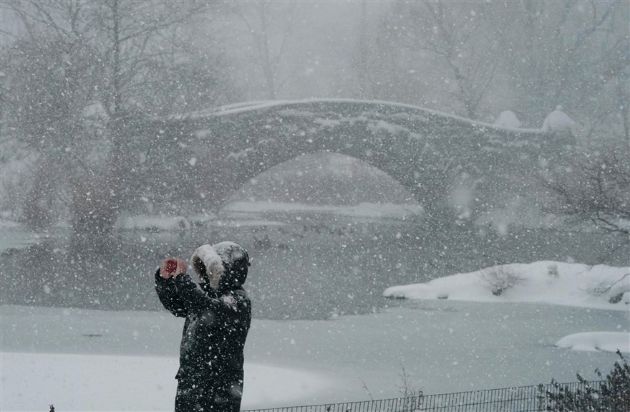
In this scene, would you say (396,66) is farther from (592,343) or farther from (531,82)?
A: (592,343)

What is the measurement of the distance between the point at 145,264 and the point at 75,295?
161 inches

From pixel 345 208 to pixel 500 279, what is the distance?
66.6 feet

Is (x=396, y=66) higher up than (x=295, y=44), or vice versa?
(x=295, y=44)

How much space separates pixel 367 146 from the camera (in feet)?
92.7

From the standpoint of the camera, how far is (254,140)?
26.6 m

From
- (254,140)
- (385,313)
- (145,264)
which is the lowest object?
(385,313)

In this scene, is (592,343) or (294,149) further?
(294,149)

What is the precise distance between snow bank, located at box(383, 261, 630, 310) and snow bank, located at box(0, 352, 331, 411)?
815 cm

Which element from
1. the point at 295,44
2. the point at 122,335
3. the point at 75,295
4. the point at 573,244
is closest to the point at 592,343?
the point at 122,335

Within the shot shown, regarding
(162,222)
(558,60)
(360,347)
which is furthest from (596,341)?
(558,60)

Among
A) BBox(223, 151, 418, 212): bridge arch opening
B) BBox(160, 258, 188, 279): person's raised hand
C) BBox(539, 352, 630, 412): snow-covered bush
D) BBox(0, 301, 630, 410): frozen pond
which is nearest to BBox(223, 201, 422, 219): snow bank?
BBox(223, 151, 418, 212): bridge arch opening

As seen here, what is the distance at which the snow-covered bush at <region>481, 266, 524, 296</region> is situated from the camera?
683 inches

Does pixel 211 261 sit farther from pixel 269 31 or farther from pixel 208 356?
pixel 269 31

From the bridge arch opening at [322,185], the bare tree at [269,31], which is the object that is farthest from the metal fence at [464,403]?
the bare tree at [269,31]
